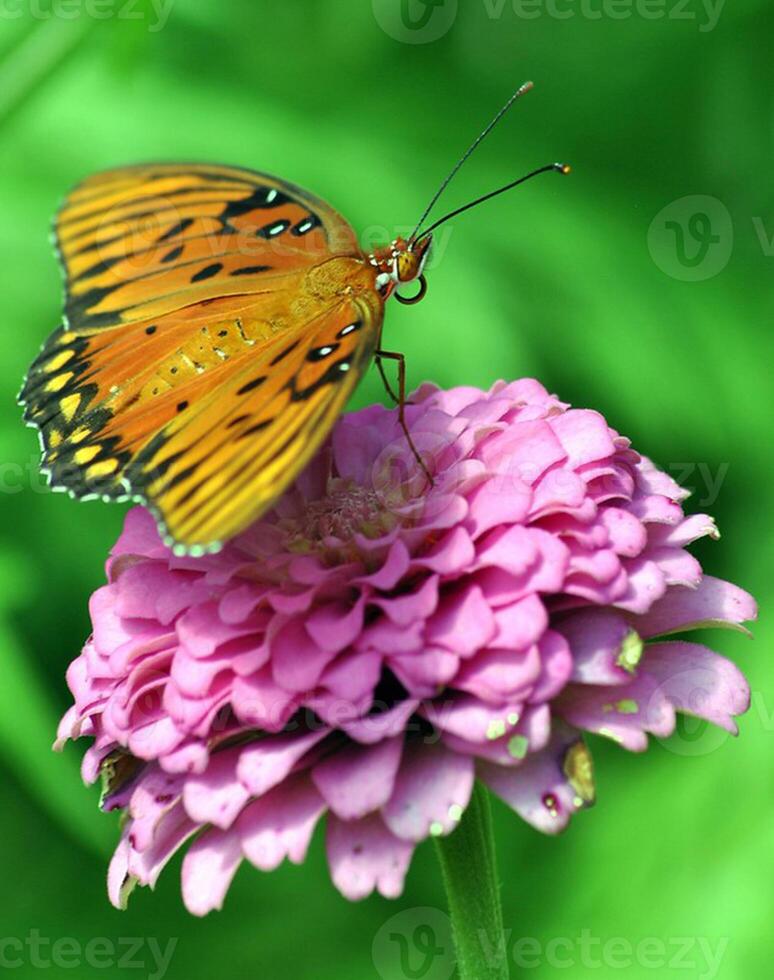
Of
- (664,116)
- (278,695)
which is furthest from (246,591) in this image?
(664,116)

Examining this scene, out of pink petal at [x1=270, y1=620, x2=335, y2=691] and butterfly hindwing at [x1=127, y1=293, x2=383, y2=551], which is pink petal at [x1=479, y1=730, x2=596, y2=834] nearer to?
pink petal at [x1=270, y1=620, x2=335, y2=691]

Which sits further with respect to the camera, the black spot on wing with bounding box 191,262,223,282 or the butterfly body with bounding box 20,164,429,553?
the black spot on wing with bounding box 191,262,223,282

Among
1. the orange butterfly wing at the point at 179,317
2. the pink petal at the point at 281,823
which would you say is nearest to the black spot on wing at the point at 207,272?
the orange butterfly wing at the point at 179,317

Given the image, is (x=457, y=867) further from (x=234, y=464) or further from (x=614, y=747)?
(x=614, y=747)

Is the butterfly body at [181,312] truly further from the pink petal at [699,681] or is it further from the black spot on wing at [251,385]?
the pink petal at [699,681]

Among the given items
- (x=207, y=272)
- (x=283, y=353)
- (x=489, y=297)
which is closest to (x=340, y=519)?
(x=283, y=353)

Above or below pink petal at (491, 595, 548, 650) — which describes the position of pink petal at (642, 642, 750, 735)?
below

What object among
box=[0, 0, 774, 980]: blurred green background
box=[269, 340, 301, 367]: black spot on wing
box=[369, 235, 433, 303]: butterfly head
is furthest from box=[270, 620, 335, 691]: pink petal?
box=[0, 0, 774, 980]: blurred green background
